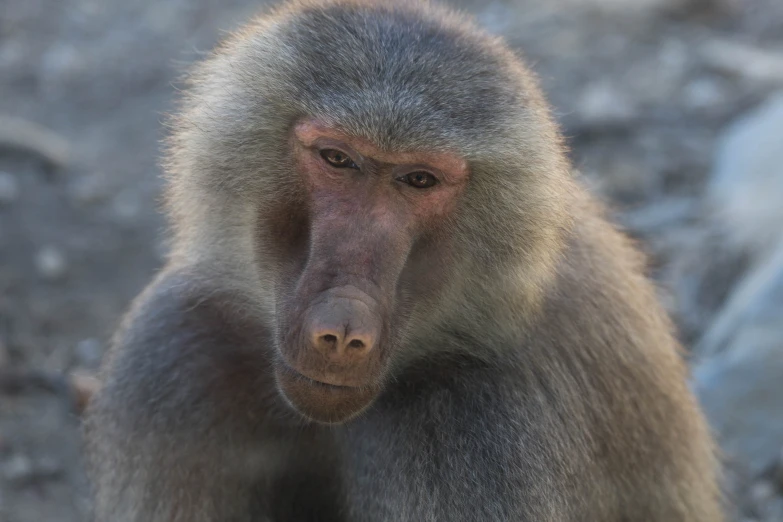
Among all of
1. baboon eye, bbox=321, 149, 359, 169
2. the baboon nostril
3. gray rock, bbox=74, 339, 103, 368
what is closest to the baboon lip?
the baboon nostril

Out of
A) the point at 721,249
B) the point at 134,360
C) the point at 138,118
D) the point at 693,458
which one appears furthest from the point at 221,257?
the point at 138,118

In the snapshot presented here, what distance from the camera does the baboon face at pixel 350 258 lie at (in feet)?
8.13

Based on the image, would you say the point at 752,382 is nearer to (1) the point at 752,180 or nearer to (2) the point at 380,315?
(1) the point at 752,180

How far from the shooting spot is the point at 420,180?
2703 millimetres

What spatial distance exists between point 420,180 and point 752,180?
3.27 m

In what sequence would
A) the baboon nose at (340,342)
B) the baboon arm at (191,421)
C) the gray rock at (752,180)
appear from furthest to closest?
1. the gray rock at (752,180)
2. the baboon arm at (191,421)
3. the baboon nose at (340,342)

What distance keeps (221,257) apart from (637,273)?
1282mm

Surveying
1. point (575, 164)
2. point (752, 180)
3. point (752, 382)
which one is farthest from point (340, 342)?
point (752, 180)

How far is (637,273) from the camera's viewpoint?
3.48m

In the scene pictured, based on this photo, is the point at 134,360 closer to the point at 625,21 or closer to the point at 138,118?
the point at 138,118

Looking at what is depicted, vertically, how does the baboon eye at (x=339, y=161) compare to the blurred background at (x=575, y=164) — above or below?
above

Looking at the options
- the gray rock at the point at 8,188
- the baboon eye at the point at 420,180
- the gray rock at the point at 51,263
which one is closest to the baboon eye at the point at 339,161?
the baboon eye at the point at 420,180

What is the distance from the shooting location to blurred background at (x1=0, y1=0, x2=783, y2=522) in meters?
4.39

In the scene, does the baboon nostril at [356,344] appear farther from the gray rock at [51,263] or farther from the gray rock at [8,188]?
the gray rock at [8,188]
